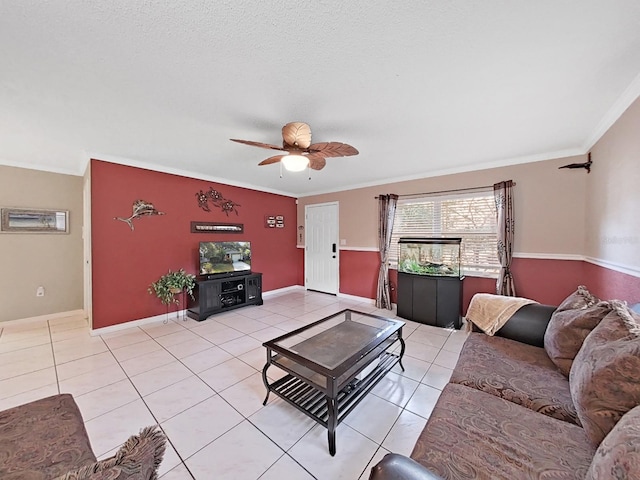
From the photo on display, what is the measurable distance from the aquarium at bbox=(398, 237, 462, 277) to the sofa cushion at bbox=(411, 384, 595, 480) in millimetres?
2502

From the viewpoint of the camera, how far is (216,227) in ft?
14.3

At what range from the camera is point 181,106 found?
1.98m

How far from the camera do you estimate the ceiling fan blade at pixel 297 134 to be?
1.98 meters

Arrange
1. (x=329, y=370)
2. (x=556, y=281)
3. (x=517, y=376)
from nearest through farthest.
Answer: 1. (x=517, y=376)
2. (x=329, y=370)
3. (x=556, y=281)

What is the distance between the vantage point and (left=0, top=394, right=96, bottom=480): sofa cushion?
0.87 metres

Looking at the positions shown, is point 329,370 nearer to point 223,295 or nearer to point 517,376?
point 517,376

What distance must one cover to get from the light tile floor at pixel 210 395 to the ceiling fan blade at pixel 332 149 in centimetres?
214

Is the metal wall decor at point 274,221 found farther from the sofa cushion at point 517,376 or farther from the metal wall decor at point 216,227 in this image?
the sofa cushion at point 517,376

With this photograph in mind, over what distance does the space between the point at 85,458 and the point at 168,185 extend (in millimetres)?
3606

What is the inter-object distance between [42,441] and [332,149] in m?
2.42

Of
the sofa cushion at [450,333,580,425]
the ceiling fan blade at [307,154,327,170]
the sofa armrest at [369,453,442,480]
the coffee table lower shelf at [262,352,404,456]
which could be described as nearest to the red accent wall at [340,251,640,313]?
the sofa cushion at [450,333,580,425]

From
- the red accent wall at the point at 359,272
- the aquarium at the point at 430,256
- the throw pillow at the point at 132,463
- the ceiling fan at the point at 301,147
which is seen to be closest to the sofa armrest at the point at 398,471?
the throw pillow at the point at 132,463

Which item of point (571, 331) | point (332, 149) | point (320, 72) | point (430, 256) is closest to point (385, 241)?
point (430, 256)

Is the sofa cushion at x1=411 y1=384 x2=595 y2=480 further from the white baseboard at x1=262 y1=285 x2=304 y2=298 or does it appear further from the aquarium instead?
the white baseboard at x1=262 y1=285 x2=304 y2=298
